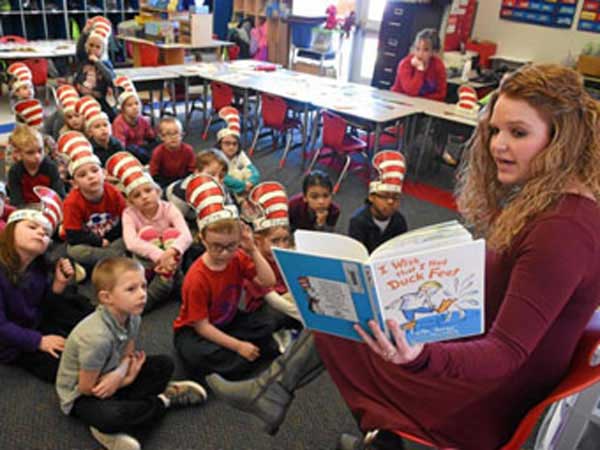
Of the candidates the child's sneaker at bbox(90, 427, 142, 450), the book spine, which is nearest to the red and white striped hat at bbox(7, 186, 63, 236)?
the child's sneaker at bbox(90, 427, 142, 450)

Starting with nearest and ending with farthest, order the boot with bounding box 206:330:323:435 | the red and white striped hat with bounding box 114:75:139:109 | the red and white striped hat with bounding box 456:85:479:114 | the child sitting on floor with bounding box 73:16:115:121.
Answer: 1. the boot with bounding box 206:330:323:435
2. the red and white striped hat with bounding box 114:75:139:109
3. the red and white striped hat with bounding box 456:85:479:114
4. the child sitting on floor with bounding box 73:16:115:121

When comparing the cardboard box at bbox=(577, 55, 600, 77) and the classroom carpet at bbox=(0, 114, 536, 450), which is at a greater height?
the cardboard box at bbox=(577, 55, 600, 77)

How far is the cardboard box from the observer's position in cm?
488

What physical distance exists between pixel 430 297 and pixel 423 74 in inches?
169

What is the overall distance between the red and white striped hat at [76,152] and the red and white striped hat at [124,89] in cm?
122

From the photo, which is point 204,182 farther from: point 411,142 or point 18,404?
point 411,142

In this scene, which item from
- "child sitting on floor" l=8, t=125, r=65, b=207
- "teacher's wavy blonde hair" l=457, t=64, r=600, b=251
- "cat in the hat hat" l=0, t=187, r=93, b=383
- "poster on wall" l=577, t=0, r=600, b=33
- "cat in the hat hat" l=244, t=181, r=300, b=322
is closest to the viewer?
"teacher's wavy blonde hair" l=457, t=64, r=600, b=251

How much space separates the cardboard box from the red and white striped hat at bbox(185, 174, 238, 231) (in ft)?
14.6

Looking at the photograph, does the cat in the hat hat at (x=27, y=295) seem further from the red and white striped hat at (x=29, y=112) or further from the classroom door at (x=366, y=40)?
the classroom door at (x=366, y=40)

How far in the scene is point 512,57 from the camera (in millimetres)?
5820

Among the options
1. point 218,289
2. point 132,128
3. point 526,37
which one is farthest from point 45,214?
point 526,37

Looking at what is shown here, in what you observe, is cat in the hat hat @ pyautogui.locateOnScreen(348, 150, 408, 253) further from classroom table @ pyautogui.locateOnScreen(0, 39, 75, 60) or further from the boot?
classroom table @ pyautogui.locateOnScreen(0, 39, 75, 60)

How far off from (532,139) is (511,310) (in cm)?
37

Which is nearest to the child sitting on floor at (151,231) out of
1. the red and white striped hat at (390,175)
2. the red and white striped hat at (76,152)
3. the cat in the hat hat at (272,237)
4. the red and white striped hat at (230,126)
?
the red and white striped hat at (76,152)
